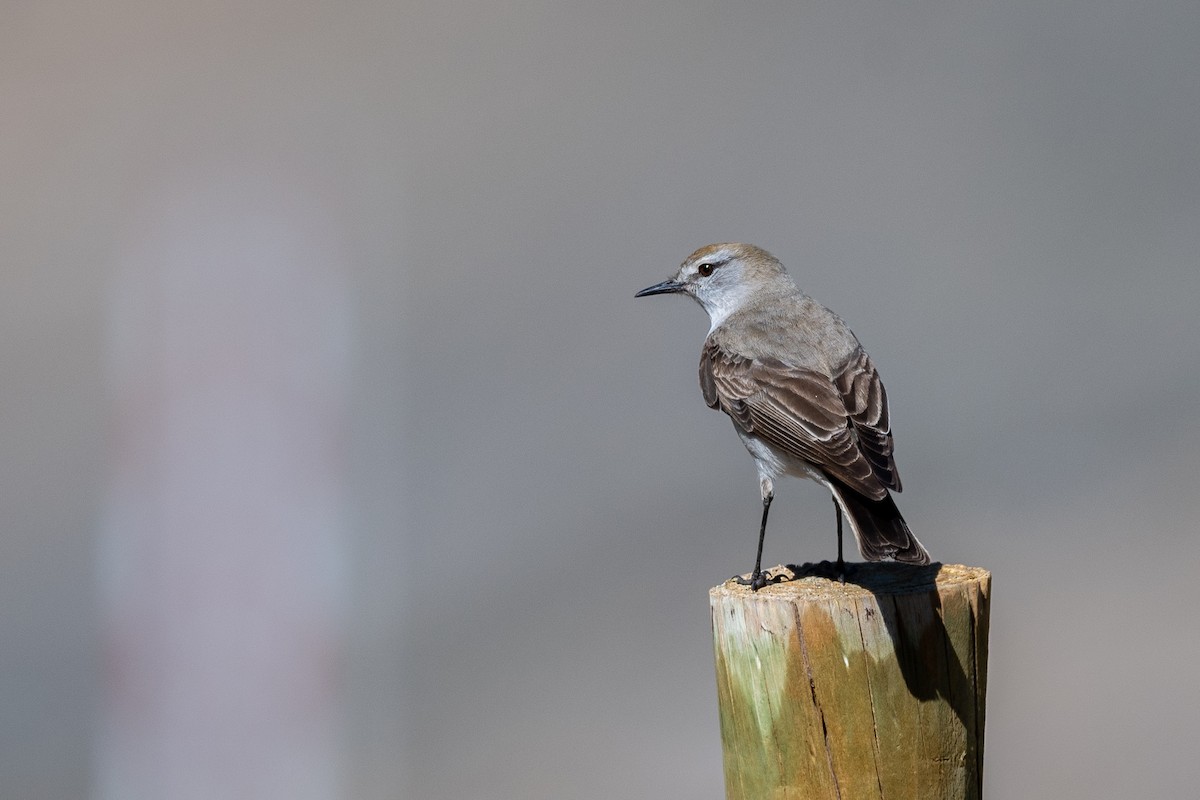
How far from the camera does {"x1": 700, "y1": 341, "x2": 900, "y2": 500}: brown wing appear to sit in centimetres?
378

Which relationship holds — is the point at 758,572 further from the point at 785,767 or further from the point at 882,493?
the point at 785,767

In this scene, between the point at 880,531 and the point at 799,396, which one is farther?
the point at 799,396

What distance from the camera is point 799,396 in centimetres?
415

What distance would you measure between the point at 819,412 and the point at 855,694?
1.38 m

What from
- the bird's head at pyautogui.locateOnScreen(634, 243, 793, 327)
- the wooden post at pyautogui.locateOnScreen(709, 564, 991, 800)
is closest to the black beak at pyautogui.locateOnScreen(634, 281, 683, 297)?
the bird's head at pyautogui.locateOnScreen(634, 243, 793, 327)

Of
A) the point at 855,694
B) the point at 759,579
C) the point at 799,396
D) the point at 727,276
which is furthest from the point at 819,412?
the point at 727,276

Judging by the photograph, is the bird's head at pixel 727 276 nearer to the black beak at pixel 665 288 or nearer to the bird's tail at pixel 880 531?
the black beak at pixel 665 288

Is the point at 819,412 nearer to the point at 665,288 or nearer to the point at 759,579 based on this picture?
the point at 759,579

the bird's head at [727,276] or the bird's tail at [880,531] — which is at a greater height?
the bird's head at [727,276]

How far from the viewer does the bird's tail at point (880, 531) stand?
331cm

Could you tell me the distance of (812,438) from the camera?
12.9 feet

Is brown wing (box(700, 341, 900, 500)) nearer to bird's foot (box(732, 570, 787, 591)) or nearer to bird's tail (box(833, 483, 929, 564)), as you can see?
bird's tail (box(833, 483, 929, 564))

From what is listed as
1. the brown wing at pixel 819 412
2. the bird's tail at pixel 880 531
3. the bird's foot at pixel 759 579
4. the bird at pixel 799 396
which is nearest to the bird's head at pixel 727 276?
the bird at pixel 799 396

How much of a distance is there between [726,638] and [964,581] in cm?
76
